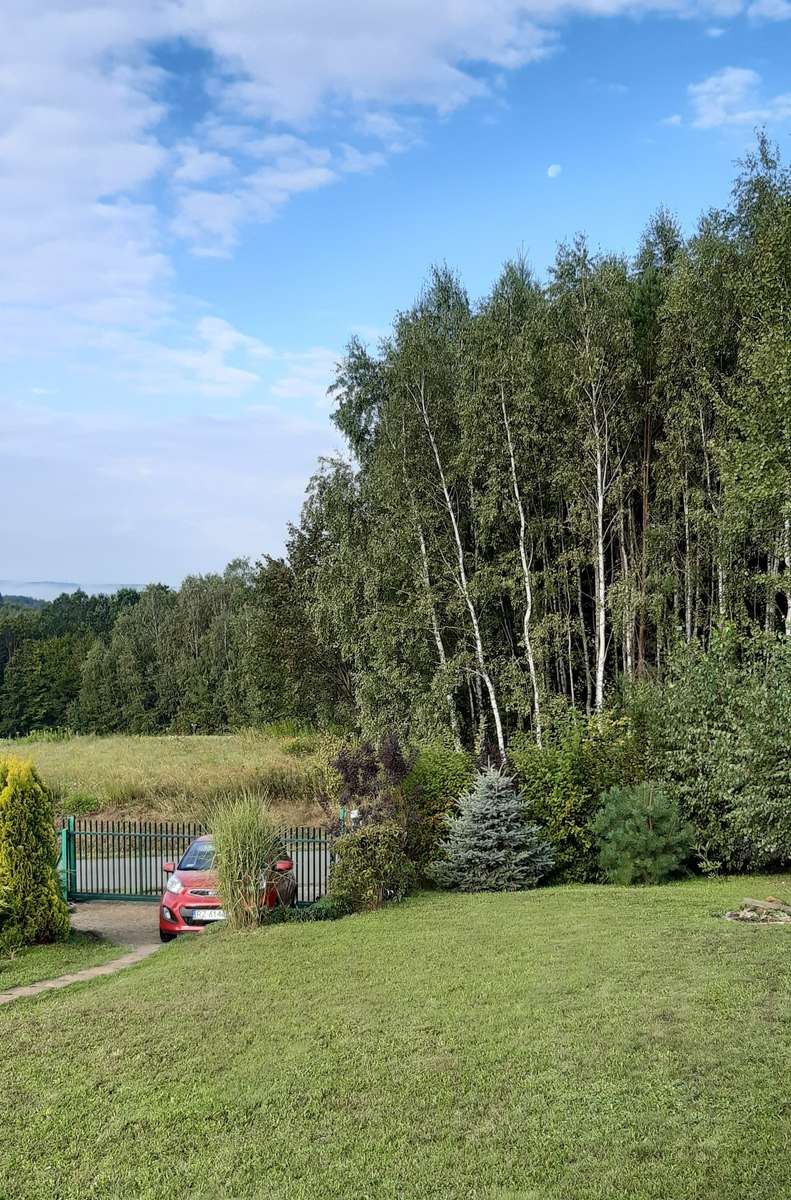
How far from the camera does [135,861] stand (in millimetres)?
16078

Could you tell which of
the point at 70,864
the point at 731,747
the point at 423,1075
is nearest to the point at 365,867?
the point at 731,747

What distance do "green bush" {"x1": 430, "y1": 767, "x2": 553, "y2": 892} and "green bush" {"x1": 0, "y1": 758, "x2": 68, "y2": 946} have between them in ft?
16.9

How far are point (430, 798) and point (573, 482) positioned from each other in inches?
347

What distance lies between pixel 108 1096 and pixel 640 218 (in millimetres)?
22085

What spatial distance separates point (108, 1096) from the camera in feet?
16.4

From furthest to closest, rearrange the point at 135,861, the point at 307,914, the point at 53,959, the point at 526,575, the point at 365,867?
the point at 526,575, the point at 135,861, the point at 365,867, the point at 307,914, the point at 53,959

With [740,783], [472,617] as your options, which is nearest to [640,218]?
[472,617]

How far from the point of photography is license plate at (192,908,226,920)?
1045 cm

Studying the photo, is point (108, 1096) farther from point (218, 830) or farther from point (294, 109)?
point (294, 109)

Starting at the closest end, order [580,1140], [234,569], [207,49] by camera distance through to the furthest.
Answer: [580,1140]
[207,49]
[234,569]

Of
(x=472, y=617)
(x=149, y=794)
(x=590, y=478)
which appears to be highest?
(x=590, y=478)

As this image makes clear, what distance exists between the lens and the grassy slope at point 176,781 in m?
19.8

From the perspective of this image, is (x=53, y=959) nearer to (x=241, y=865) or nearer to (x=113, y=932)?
(x=113, y=932)

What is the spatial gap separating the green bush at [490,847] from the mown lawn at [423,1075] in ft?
12.6
